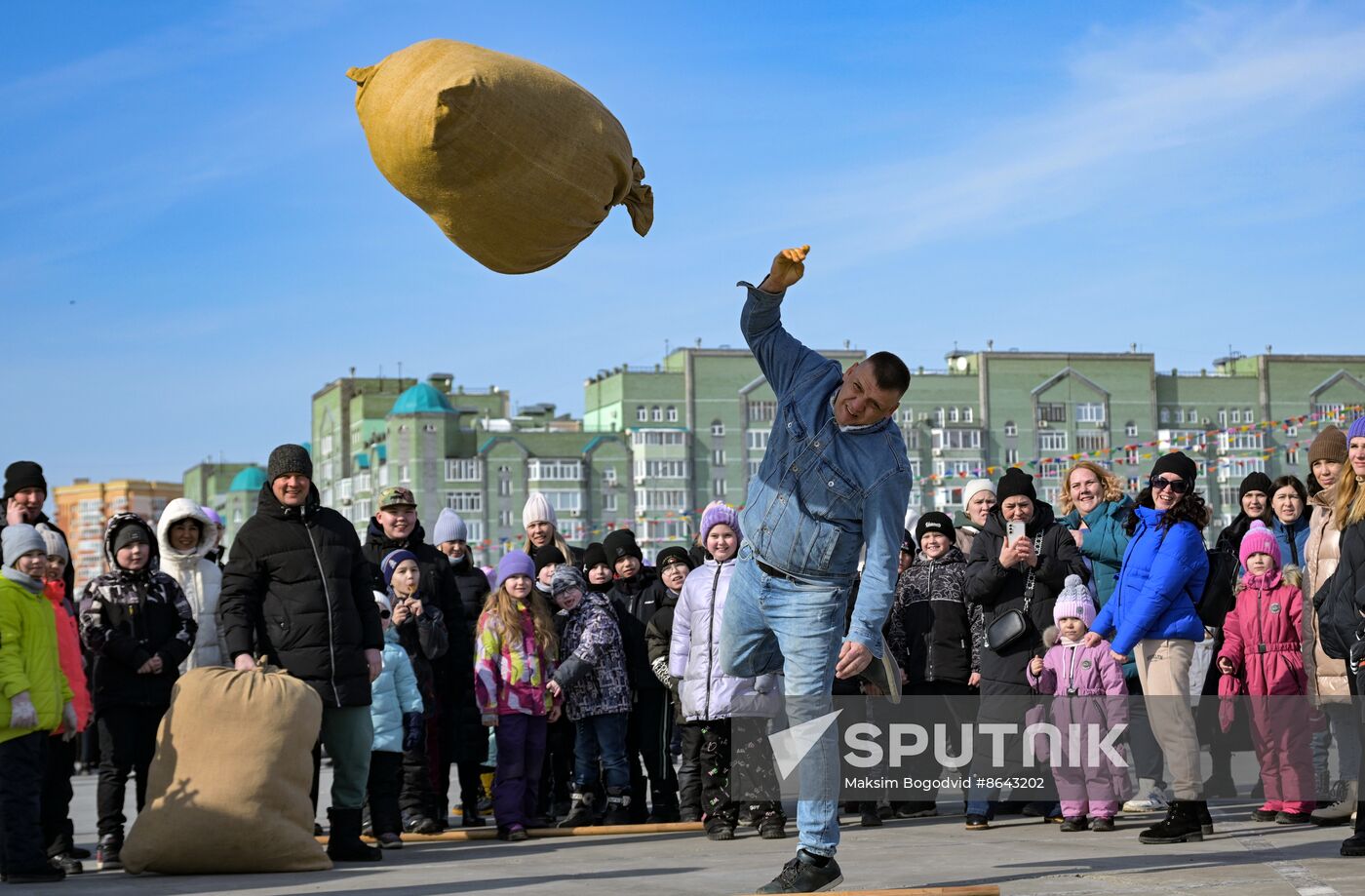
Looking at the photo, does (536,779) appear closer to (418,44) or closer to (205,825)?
(205,825)

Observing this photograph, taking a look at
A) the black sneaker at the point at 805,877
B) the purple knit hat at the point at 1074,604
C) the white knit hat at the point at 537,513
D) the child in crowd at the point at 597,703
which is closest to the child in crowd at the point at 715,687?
the child in crowd at the point at 597,703

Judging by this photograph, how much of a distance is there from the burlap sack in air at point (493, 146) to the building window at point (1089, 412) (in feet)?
370

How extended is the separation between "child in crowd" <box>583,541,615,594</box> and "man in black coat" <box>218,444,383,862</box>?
9.16 feet

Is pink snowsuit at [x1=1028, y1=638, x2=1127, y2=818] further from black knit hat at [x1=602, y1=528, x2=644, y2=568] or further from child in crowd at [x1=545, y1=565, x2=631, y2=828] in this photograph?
black knit hat at [x1=602, y1=528, x2=644, y2=568]

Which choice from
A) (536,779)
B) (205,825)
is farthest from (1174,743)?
(205,825)

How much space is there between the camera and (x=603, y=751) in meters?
11.1

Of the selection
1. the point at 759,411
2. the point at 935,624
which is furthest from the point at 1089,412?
the point at 935,624

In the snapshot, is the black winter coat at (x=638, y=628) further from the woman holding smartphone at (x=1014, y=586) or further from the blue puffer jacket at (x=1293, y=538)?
the blue puffer jacket at (x=1293, y=538)

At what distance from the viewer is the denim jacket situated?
697 cm

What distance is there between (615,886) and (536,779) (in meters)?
3.14

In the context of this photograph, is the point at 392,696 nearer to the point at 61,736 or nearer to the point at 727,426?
the point at 61,736

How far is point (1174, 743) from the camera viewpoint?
29.0ft

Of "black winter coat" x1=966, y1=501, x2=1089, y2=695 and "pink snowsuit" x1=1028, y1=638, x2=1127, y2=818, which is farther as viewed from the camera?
"black winter coat" x1=966, y1=501, x2=1089, y2=695

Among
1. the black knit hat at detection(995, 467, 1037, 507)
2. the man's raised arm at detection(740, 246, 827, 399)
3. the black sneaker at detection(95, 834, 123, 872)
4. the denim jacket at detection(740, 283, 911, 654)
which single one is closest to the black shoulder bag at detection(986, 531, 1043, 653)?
the black knit hat at detection(995, 467, 1037, 507)
